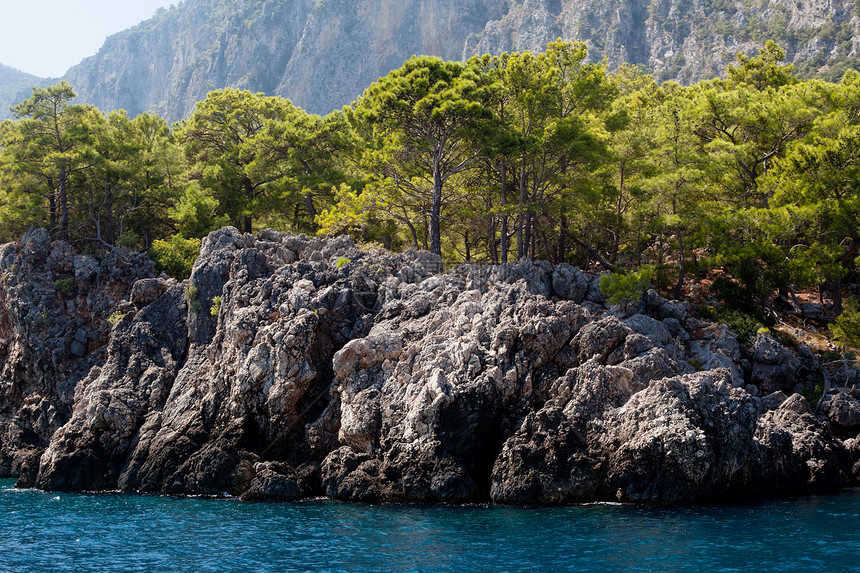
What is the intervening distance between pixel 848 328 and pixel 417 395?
2323cm

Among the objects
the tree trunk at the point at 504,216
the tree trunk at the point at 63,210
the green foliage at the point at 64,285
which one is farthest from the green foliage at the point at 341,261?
the tree trunk at the point at 63,210

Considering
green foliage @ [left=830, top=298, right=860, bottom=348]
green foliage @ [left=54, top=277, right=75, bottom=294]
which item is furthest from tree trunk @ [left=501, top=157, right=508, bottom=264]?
green foliage @ [left=54, top=277, right=75, bottom=294]

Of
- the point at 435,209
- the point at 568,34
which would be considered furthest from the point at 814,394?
the point at 568,34

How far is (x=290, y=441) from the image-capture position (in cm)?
3544

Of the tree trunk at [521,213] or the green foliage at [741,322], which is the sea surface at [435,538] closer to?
the green foliage at [741,322]

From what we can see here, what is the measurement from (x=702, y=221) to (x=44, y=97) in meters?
46.3

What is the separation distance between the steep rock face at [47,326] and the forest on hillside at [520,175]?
9.47 feet

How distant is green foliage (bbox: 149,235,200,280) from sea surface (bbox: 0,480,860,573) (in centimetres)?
2122

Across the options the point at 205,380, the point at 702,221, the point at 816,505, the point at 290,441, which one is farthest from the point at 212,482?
the point at 702,221

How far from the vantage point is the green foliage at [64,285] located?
161 ft

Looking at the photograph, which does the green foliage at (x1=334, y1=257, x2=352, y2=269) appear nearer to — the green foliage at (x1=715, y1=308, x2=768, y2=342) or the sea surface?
the sea surface

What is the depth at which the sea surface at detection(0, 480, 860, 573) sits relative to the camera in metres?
22.2

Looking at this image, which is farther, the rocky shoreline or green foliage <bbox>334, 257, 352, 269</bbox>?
green foliage <bbox>334, 257, 352, 269</bbox>

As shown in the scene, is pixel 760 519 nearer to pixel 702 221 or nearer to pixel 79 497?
pixel 702 221
